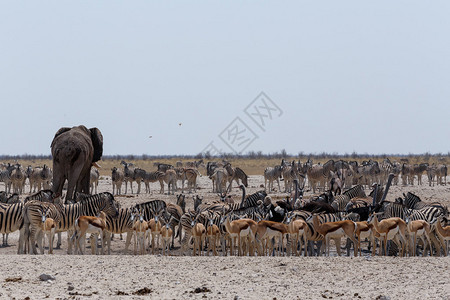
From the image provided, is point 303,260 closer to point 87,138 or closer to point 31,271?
point 31,271

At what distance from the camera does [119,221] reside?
52.2ft

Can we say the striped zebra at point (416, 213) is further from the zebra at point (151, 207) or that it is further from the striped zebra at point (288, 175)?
the striped zebra at point (288, 175)

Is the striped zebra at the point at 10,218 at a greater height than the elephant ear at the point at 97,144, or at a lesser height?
lesser

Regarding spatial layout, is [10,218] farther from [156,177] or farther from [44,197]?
[156,177]

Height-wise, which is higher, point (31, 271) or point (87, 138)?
point (87, 138)

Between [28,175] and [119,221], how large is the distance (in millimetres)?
20721

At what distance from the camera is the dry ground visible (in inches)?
381

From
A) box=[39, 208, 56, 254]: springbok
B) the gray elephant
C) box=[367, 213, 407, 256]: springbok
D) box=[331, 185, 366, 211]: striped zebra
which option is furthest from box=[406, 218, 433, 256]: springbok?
the gray elephant

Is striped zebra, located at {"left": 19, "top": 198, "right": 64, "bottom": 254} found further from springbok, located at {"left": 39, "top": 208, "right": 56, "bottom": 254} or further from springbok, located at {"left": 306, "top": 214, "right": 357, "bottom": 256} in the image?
springbok, located at {"left": 306, "top": 214, "right": 357, "bottom": 256}

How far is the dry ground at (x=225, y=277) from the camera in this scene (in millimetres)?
9680

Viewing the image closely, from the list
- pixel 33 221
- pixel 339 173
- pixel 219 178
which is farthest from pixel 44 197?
pixel 339 173

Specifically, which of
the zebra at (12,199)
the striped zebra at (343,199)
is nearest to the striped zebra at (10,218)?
the zebra at (12,199)

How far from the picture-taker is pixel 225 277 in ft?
35.2

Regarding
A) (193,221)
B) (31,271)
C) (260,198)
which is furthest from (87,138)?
(31,271)
